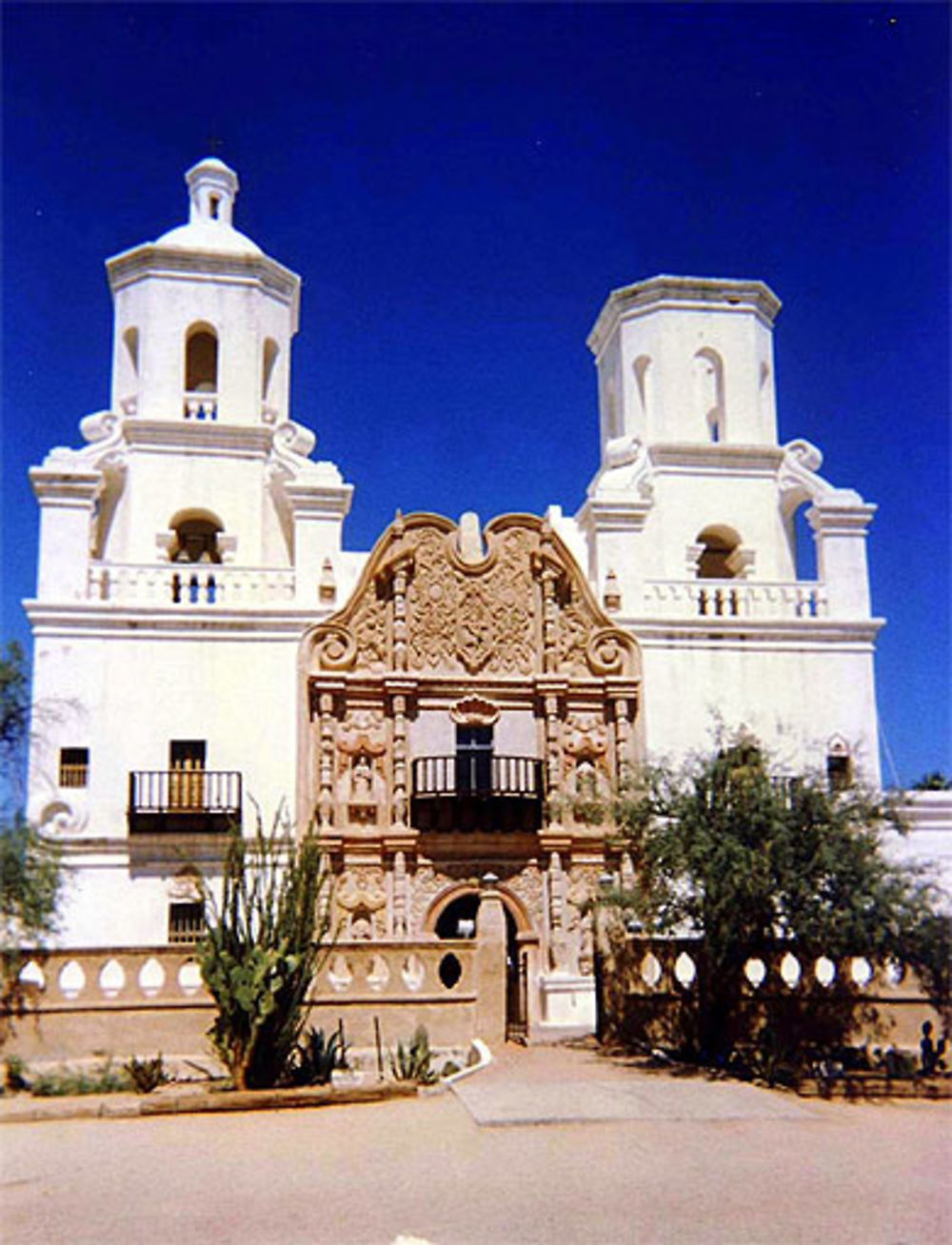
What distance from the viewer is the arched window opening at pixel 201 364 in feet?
92.4

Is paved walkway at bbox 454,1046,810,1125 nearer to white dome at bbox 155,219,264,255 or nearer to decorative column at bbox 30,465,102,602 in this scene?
decorative column at bbox 30,465,102,602

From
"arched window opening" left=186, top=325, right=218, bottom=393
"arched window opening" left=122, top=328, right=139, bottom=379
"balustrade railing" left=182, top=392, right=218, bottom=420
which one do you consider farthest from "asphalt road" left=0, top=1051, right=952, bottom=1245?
"arched window opening" left=186, top=325, right=218, bottom=393

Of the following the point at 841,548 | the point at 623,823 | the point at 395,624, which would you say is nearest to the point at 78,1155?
the point at 623,823

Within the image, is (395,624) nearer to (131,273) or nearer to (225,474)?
(225,474)

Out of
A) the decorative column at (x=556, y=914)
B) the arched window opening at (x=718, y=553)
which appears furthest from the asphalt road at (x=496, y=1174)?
the arched window opening at (x=718, y=553)

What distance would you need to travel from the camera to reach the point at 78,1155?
1184cm

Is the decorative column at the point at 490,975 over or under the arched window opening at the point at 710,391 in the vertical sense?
under

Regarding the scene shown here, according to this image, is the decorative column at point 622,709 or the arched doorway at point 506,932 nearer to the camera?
the arched doorway at point 506,932

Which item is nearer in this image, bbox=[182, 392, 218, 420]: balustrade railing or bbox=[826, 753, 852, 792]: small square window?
bbox=[826, 753, 852, 792]: small square window

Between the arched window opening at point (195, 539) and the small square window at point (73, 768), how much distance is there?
4.85m

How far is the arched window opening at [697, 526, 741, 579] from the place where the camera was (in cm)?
2747

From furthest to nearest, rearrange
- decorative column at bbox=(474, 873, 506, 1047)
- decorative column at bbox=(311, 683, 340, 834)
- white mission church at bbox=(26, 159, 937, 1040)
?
decorative column at bbox=(311, 683, 340, 834), white mission church at bbox=(26, 159, 937, 1040), decorative column at bbox=(474, 873, 506, 1047)

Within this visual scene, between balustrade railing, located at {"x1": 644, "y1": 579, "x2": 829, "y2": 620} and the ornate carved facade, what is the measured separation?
51.1 inches

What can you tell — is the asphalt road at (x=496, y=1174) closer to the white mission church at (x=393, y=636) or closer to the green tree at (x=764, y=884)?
the green tree at (x=764, y=884)
